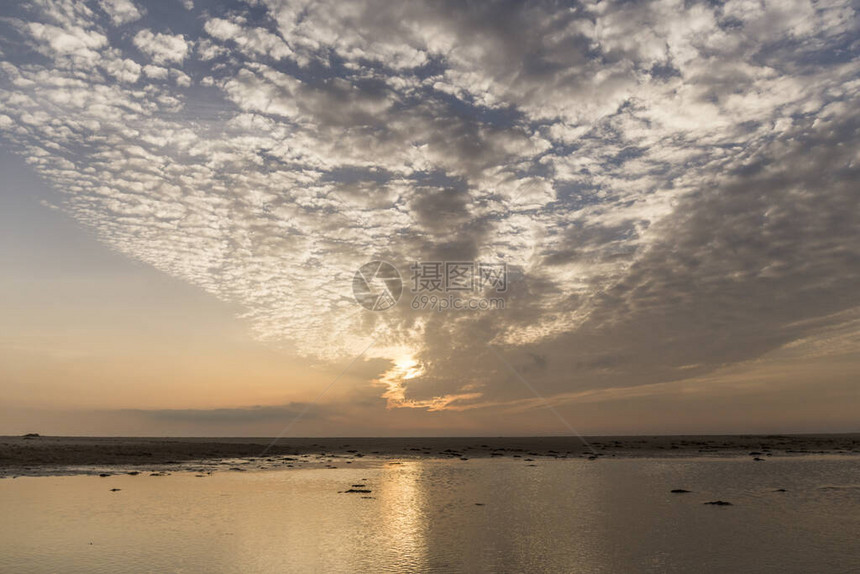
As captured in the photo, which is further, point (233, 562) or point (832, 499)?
point (832, 499)

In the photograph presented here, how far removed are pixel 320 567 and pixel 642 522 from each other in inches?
612

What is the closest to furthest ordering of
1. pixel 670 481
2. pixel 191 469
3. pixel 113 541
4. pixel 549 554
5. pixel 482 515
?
pixel 549 554
pixel 113 541
pixel 482 515
pixel 670 481
pixel 191 469

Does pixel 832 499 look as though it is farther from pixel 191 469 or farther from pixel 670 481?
pixel 191 469

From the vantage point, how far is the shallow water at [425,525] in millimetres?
17422

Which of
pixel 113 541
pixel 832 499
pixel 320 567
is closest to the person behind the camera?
pixel 320 567

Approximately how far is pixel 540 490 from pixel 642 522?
12208 mm

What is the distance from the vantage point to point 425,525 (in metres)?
23.8

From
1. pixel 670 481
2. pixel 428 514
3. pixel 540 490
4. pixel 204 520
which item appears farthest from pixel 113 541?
pixel 670 481

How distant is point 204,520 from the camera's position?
24.3m

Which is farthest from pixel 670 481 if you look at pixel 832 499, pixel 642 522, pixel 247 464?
pixel 247 464

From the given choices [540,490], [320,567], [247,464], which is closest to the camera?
[320,567]

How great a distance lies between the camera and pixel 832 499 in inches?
1264

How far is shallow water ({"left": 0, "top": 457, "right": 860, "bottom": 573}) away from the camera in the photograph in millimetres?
17422

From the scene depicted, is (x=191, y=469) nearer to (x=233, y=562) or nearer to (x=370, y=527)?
(x=370, y=527)
